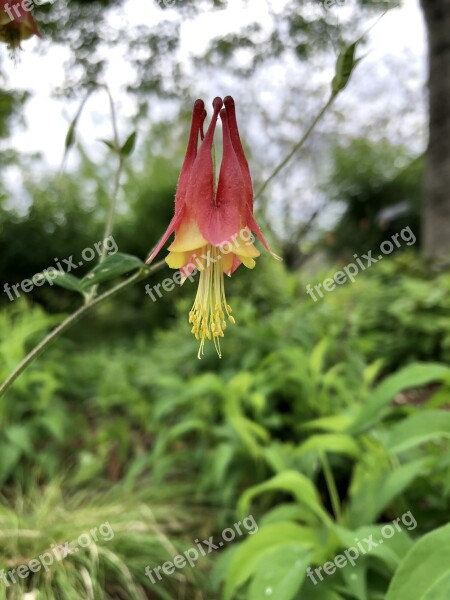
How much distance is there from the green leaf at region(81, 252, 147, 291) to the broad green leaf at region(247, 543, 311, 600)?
680 millimetres

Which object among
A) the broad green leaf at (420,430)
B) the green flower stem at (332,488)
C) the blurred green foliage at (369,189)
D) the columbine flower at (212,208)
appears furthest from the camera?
the blurred green foliage at (369,189)

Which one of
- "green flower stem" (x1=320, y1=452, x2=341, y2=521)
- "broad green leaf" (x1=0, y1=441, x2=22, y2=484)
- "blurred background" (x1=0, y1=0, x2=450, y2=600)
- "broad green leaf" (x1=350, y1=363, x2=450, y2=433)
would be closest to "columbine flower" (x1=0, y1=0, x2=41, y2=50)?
"blurred background" (x1=0, y1=0, x2=450, y2=600)

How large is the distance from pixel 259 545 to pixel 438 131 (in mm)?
5071

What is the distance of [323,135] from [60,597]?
34.5 ft

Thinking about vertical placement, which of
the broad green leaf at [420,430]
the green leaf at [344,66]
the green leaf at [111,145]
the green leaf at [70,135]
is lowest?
the broad green leaf at [420,430]

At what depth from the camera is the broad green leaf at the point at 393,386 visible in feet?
3.87

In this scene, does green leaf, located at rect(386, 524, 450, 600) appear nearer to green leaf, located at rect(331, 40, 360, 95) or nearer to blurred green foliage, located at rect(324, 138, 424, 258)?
green leaf, located at rect(331, 40, 360, 95)

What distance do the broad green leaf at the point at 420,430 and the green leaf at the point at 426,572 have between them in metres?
0.29

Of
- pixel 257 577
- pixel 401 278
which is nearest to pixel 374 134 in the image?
pixel 401 278

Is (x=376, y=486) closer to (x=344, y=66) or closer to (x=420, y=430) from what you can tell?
(x=420, y=430)

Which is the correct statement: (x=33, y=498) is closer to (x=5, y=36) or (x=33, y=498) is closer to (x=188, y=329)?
(x=188, y=329)

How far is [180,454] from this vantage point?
82.0 inches

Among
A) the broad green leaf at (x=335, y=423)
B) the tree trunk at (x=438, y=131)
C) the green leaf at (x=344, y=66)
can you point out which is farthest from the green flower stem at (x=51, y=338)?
the tree trunk at (x=438, y=131)

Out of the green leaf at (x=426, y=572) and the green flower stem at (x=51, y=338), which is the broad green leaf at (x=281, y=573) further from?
the green flower stem at (x=51, y=338)
